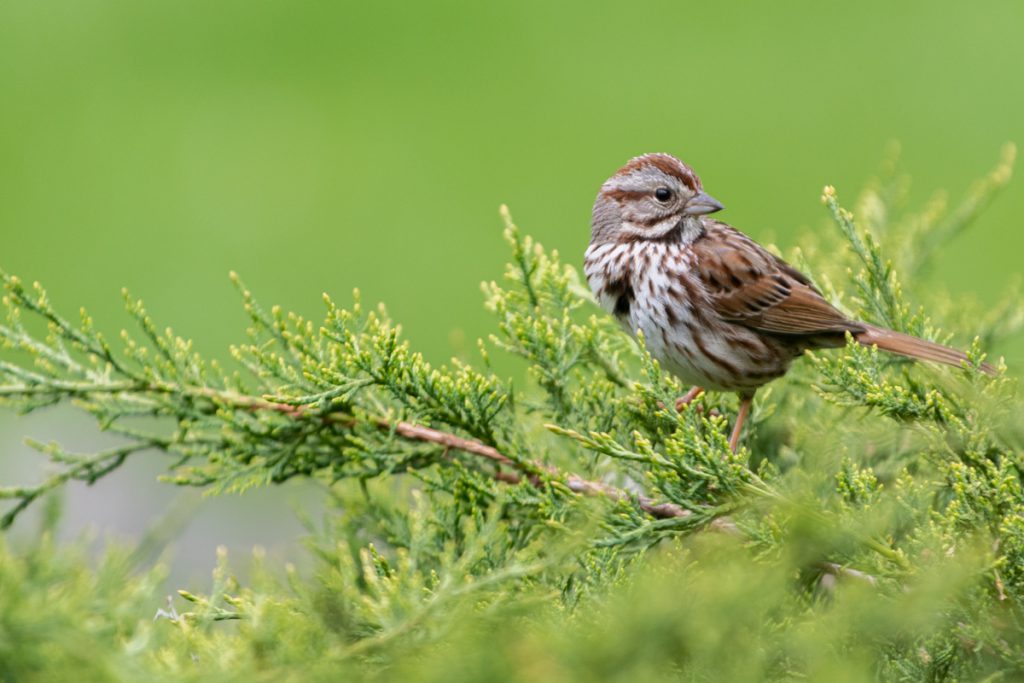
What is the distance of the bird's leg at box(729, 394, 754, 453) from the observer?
9.25 feet

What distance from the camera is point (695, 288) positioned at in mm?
3359

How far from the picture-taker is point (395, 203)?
8.34 metres

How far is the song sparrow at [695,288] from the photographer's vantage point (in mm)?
3229

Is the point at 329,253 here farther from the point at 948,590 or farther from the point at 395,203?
the point at 948,590

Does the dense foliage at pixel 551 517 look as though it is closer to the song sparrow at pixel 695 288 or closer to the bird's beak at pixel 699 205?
the song sparrow at pixel 695 288

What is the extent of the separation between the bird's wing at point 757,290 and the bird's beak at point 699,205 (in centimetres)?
9

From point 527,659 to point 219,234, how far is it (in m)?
7.08

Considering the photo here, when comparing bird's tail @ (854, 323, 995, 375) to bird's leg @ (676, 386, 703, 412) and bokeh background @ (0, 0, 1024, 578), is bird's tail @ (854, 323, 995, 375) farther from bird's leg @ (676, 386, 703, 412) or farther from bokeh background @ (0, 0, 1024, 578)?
bokeh background @ (0, 0, 1024, 578)

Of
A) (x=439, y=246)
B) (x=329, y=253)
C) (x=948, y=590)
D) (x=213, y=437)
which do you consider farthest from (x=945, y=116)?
(x=948, y=590)

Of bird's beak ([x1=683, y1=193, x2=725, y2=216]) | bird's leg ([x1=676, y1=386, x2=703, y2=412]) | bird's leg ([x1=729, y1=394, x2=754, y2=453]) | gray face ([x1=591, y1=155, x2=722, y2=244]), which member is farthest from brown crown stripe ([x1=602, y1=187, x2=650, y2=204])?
bird's leg ([x1=729, y1=394, x2=754, y2=453])

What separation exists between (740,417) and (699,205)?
0.77 meters

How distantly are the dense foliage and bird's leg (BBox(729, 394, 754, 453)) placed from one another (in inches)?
1.4

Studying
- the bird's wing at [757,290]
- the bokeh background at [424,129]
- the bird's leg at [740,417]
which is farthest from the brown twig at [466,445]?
the bokeh background at [424,129]

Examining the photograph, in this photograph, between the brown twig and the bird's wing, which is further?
the bird's wing
